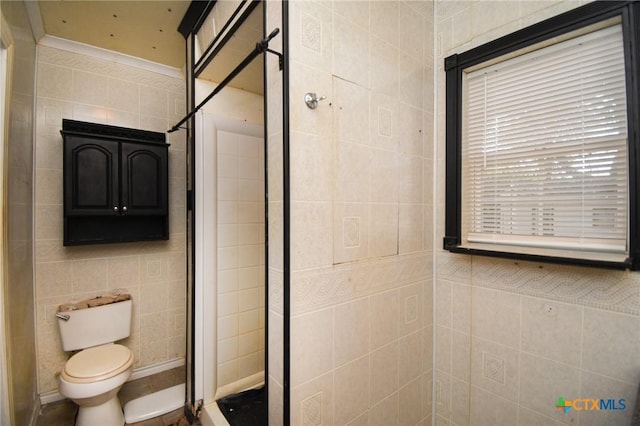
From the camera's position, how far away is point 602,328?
99cm

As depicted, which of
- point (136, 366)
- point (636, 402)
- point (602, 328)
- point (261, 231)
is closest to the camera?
point (636, 402)

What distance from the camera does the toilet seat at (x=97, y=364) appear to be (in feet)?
4.92

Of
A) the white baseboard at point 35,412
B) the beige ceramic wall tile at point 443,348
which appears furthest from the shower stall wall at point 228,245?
the beige ceramic wall tile at point 443,348

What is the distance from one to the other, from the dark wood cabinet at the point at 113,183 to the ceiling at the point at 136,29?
2.00 ft

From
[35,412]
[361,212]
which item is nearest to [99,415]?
[35,412]

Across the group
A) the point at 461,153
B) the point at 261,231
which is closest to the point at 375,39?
the point at 461,153

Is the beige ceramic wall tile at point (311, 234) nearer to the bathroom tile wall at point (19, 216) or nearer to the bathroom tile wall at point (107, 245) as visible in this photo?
the bathroom tile wall at point (19, 216)

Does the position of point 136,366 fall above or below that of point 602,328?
below

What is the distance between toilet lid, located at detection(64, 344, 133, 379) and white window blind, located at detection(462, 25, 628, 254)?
2.13 meters

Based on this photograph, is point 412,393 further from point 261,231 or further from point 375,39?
point 375,39

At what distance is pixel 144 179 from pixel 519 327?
7.99 ft

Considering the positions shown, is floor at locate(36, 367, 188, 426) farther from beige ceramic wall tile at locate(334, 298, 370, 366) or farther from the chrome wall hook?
the chrome wall hook

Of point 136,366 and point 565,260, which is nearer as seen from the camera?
point 565,260

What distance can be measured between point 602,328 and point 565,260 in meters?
0.27
